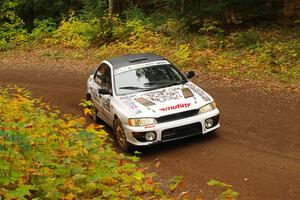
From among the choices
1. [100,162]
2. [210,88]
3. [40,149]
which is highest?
[40,149]

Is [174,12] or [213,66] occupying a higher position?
[174,12]

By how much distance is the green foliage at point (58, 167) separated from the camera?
503 cm

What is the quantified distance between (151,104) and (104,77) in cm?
233

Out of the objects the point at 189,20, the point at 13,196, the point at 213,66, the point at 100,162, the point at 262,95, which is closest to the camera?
the point at 13,196

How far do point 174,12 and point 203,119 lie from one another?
1195 cm

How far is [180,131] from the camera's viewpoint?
30.0 ft

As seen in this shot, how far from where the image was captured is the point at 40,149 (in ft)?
18.6

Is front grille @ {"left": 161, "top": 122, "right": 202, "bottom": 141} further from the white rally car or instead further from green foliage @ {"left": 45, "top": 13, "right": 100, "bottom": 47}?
green foliage @ {"left": 45, "top": 13, "right": 100, "bottom": 47}

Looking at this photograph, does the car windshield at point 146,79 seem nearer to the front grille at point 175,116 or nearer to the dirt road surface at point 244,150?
the front grille at point 175,116

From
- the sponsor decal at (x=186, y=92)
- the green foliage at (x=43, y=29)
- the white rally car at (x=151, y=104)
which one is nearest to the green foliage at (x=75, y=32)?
the green foliage at (x=43, y=29)

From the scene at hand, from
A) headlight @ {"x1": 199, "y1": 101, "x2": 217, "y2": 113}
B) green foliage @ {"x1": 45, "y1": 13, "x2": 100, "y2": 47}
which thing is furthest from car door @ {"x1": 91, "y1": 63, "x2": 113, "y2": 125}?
green foliage @ {"x1": 45, "y1": 13, "x2": 100, "y2": 47}

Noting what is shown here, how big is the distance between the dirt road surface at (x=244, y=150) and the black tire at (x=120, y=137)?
41 centimetres

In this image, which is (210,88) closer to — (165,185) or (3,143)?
(165,185)

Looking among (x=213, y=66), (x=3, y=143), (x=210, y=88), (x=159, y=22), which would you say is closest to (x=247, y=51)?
(x=213, y=66)
